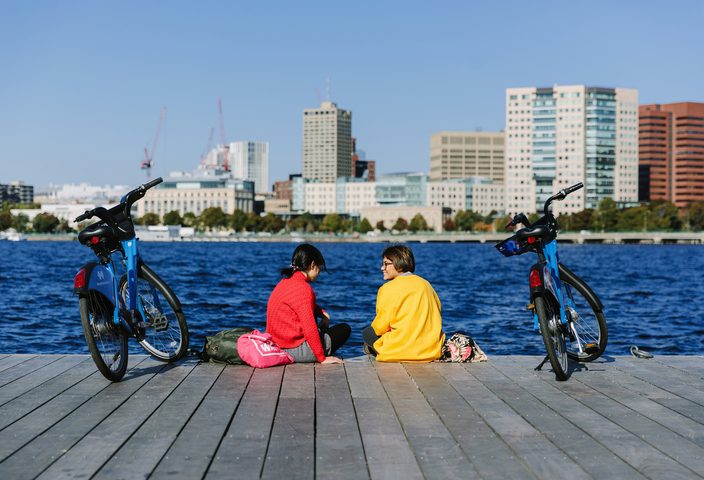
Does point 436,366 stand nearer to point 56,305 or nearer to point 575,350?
point 575,350

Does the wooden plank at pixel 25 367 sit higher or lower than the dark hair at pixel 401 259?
lower

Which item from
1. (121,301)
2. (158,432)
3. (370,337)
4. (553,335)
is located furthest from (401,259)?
(158,432)

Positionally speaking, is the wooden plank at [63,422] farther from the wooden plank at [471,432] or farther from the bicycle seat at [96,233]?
the wooden plank at [471,432]

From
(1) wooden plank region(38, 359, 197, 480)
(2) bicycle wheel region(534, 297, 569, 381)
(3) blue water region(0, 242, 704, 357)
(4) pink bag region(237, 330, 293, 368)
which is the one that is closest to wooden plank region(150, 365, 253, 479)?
(1) wooden plank region(38, 359, 197, 480)

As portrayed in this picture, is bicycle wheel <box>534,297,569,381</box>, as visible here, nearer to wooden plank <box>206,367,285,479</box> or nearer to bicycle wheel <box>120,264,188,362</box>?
wooden plank <box>206,367,285,479</box>

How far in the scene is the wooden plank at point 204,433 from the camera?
5812 mm

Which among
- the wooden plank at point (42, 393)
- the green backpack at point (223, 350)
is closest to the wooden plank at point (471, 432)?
the green backpack at point (223, 350)

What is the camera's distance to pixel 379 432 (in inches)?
269

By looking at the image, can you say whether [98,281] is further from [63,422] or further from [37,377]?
[63,422]

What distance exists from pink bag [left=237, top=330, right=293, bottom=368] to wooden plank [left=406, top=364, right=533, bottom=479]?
1.46 meters

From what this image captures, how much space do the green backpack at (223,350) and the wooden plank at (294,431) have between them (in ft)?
2.75

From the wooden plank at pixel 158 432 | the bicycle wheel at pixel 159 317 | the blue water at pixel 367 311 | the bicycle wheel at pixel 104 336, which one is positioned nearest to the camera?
the wooden plank at pixel 158 432

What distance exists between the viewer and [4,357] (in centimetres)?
1045

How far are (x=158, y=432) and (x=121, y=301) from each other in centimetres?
300
